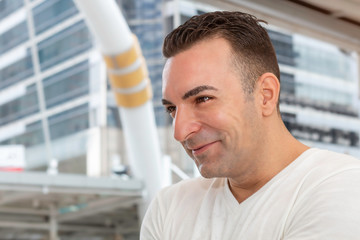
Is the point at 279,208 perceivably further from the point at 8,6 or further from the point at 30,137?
the point at 8,6

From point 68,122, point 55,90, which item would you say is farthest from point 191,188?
point 55,90

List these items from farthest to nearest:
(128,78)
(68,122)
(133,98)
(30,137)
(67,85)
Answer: (67,85), (68,122), (30,137), (133,98), (128,78)

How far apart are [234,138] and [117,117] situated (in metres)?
13.3

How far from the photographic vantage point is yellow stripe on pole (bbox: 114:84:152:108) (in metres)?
11.1

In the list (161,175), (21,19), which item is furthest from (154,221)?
(21,19)

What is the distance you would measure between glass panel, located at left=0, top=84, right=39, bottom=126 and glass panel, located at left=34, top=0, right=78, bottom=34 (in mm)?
1380

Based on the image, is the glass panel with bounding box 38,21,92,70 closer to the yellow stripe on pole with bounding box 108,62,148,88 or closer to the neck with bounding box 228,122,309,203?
the yellow stripe on pole with bounding box 108,62,148,88

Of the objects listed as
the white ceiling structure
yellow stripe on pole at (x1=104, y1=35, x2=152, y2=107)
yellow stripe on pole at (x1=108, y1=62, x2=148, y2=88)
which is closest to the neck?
yellow stripe on pole at (x1=104, y1=35, x2=152, y2=107)

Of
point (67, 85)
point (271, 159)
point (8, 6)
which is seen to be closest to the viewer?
point (271, 159)

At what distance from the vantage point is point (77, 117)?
13781 millimetres

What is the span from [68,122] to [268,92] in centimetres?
1260

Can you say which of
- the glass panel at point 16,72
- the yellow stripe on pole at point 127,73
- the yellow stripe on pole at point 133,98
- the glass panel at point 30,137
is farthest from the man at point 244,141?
the glass panel at point 16,72

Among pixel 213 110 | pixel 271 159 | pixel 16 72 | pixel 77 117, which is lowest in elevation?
pixel 271 159

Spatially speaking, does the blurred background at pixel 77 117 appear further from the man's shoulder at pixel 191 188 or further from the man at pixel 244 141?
the man at pixel 244 141
